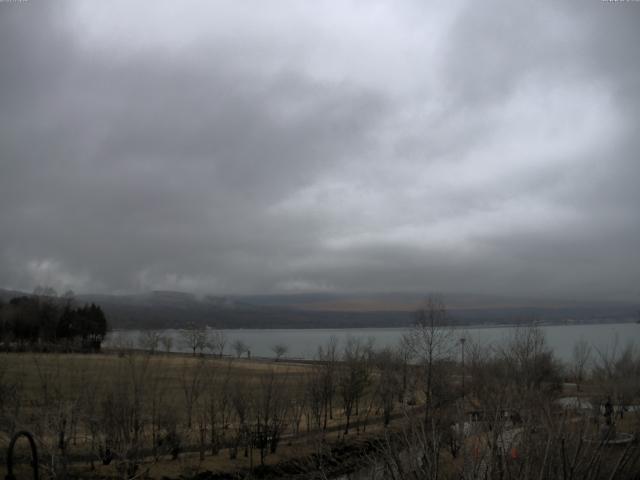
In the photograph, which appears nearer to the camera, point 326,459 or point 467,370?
point 326,459

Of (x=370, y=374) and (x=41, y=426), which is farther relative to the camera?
(x=370, y=374)

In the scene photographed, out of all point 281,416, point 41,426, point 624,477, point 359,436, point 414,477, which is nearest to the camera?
point 414,477

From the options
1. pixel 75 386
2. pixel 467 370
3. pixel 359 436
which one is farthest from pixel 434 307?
pixel 75 386

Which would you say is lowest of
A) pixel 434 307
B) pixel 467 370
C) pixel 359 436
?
pixel 359 436

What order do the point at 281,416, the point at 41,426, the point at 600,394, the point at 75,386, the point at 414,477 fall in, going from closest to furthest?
the point at 414,477
the point at 41,426
the point at 600,394
the point at 75,386
the point at 281,416

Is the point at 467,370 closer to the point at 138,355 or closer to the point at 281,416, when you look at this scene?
the point at 281,416

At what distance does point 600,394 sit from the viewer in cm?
3759

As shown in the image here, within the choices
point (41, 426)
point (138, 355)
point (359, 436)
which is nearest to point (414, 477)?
point (41, 426)

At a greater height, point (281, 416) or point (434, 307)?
point (434, 307)

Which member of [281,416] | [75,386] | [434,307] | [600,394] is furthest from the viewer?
[434,307]

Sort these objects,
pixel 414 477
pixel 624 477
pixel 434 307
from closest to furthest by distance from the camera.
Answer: pixel 414 477, pixel 624 477, pixel 434 307

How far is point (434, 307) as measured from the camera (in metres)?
60.2

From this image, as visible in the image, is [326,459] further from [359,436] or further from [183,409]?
[183,409]

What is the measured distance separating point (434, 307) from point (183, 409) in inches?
Result: 1054
